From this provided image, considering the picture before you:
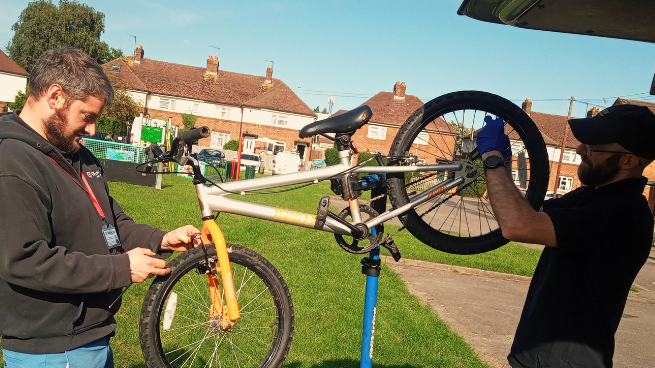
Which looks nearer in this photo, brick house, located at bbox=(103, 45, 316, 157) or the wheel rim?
the wheel rim

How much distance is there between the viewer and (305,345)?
17.2ft

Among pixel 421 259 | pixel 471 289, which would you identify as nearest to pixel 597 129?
pixel 471 289

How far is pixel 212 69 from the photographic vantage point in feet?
181

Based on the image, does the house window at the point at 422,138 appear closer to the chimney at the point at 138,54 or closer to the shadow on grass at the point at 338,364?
the shadow on grass at the point at 338,364

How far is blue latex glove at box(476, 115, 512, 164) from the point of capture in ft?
9.50

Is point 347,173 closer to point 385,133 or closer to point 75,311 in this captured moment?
point 75,311

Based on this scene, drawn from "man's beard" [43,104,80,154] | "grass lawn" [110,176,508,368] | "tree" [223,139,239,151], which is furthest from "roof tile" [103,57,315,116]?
"man's beard" [43,104,80,154]

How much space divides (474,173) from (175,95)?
51.5 metres

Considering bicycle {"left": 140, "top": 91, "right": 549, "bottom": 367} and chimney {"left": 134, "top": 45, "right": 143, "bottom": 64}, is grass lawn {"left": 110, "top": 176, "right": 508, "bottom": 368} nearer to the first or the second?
bicycle {"left": 140, "top": 91, "right": 549, "bottom": 367}

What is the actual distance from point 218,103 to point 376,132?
53.6 feet

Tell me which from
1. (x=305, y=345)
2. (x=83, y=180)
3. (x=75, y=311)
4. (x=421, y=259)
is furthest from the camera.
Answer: (x=421, y=259)

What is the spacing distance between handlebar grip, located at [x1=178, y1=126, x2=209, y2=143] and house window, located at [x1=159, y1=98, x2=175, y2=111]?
51.4m

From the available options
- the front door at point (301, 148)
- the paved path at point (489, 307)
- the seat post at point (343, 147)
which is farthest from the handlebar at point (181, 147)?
the front door at point (301, 148)

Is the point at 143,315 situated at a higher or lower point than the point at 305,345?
higher
